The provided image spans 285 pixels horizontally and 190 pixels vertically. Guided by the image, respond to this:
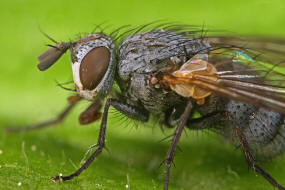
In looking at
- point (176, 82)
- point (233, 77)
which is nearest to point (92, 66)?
point (176, 82)

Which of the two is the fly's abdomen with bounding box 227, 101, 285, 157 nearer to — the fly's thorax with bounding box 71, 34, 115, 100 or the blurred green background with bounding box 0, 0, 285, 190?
the blurred green background with bounding box 0, 0, 285, 190

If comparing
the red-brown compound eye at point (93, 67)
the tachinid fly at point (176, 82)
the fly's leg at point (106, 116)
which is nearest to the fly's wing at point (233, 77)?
the tachinid fly at point (176, 82)

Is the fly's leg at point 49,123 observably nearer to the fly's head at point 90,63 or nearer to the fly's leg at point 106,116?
the fly's head at point 90,63

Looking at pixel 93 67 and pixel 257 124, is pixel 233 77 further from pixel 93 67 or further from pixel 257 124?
pixel 93 67

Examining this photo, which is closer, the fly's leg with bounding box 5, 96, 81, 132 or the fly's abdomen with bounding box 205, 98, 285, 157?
the fly's abdomen with bounding box 205, 98, 285, 157

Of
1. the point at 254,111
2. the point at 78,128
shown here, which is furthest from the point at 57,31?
the point at 254,111

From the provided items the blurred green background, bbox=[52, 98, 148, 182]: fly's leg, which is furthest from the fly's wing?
the blurred green background
